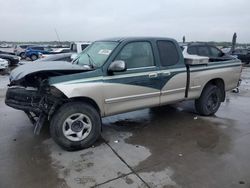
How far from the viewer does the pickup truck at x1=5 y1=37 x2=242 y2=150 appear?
404 cm

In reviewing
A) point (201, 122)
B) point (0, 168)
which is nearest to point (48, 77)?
point (0, 168)

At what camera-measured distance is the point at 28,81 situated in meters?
4.30

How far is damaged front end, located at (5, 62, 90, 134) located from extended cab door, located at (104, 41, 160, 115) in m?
0.65

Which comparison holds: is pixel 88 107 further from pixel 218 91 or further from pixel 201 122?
pixel 218 91

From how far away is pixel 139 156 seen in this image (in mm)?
3967

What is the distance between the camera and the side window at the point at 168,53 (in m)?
5.01

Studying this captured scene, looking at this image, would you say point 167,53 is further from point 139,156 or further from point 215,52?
point 215,52

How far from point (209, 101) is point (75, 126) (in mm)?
3561

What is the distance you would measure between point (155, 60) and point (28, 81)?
2.41m

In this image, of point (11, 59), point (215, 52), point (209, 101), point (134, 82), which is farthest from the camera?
point (11, 59)

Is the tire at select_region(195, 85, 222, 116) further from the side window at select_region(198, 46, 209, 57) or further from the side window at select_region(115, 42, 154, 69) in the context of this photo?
the side window at select_region(198, 46, 209, 57)

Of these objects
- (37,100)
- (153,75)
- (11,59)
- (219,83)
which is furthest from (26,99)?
(11,59)

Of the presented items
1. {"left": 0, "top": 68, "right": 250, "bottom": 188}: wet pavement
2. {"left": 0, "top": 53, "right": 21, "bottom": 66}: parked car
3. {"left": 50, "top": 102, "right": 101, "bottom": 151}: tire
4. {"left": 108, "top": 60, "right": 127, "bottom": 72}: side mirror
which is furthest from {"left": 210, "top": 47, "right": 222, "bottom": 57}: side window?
{"left": 0, "top": 53, "right": 21, "bottom": 66}: parked car

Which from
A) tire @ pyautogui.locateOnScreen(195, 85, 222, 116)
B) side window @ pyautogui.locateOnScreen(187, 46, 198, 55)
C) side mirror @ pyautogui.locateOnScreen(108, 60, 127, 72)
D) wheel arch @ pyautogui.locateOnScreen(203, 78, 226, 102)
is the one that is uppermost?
side mirror @ pyautogui.locateOnScreen(108, 60, 127, 72)
